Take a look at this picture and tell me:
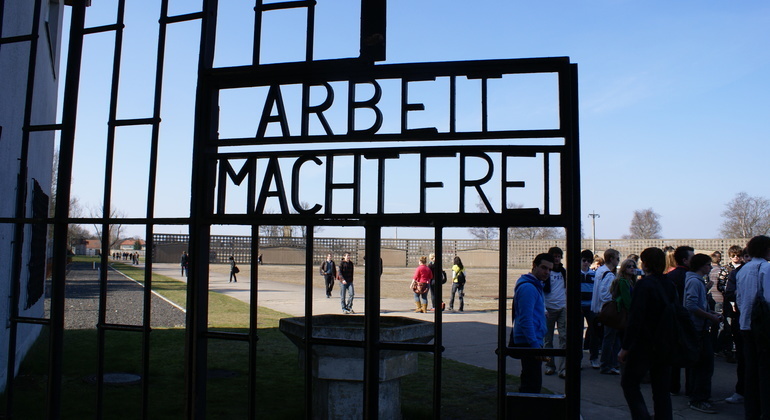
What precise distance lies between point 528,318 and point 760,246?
86.4 inches

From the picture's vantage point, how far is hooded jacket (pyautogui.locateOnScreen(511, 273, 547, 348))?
16.2 ft

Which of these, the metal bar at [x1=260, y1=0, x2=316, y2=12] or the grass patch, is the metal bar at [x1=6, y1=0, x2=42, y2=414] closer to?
the grass patch

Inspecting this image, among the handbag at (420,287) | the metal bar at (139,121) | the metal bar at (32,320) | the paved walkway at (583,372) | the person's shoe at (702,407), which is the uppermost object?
the metal bar at (139,121)

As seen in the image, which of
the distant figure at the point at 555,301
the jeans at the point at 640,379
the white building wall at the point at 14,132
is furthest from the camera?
the distant figure at the point at 555,301

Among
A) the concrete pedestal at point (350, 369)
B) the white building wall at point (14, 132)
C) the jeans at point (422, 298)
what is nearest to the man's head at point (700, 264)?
the concrete pedestal at point (350, 369)

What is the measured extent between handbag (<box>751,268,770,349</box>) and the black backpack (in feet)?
2.63

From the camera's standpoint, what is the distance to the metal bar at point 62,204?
347 cm

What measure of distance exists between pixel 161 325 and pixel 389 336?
8616 millimetres

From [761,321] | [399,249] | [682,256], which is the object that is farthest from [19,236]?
[399,249]

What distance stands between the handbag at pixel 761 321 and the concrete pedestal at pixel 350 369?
2745 mm

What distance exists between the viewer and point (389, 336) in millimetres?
4723

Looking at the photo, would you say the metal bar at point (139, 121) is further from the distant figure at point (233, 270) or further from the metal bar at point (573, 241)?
the distant figure at point (233, 270)

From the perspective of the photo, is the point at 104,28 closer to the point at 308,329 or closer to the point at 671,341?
the point at 308,329

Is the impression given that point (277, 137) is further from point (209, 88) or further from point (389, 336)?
point (389, 336)
